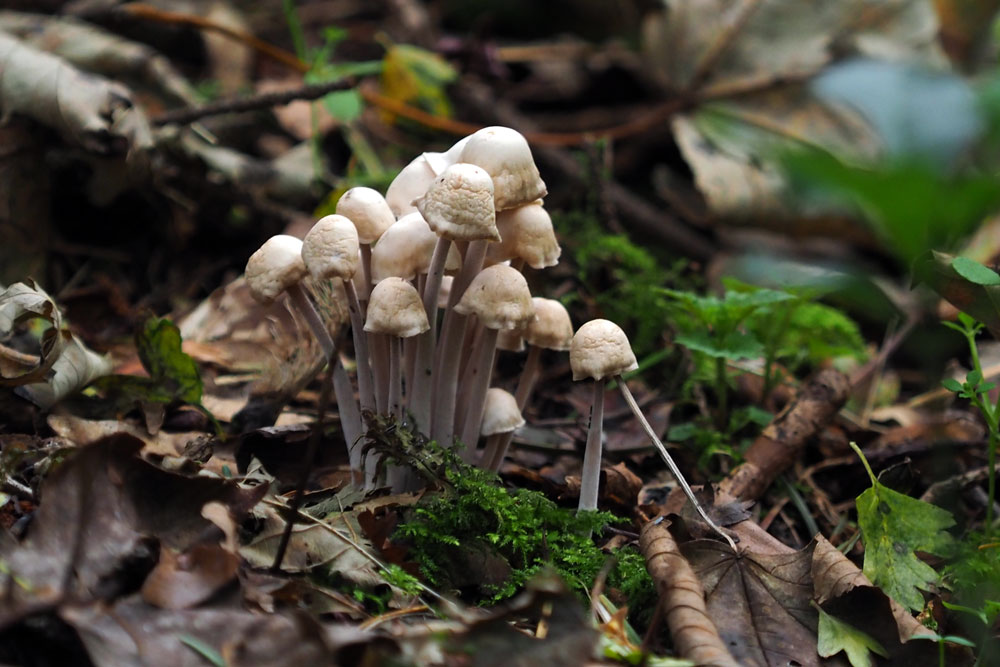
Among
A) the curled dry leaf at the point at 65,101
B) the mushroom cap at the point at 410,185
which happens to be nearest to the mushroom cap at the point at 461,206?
the mushroom cap at the point at 410,185

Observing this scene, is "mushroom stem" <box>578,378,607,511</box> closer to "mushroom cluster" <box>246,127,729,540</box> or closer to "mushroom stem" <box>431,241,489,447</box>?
"mushroom cluster" <box>246,127,729,540</box>

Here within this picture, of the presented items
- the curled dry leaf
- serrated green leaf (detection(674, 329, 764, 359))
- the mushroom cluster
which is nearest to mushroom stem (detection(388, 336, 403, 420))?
the mushroom cluster

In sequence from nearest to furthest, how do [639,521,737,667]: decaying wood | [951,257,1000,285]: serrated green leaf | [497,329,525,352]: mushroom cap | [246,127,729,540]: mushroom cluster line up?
[639,521,737,667]: decaying wood < [246,127,729,540]: mushroom cluster < [951,257,1000,285]: serrated green leaf < [497,329,525,352]: mushroom cap

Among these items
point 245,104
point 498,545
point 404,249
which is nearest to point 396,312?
point 404,249

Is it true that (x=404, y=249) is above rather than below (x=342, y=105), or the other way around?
below

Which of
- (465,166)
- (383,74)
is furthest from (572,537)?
(383,74)

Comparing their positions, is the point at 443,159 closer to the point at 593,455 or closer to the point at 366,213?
the point at 366,213
